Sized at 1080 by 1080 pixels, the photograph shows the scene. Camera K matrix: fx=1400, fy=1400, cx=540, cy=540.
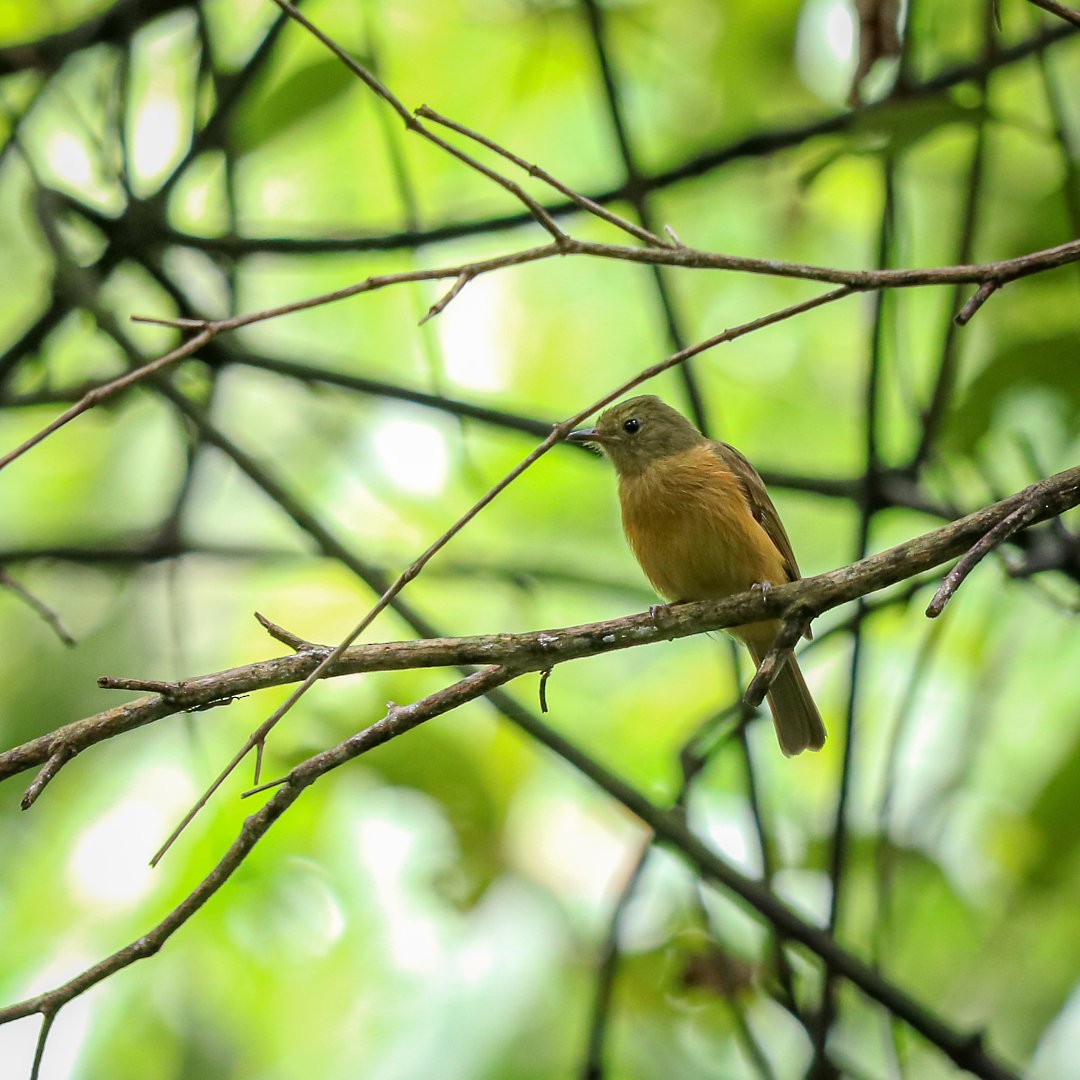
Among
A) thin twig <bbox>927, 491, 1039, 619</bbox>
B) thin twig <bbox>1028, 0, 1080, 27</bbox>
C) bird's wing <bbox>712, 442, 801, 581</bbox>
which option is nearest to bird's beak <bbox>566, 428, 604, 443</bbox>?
bird's wing <bbox>712, 442, 801, 581</bbox>

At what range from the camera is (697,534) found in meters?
4.76

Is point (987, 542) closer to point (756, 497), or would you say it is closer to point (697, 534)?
point (697, 534)

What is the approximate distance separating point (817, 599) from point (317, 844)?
128 inches

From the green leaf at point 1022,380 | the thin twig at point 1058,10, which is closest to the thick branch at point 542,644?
the thin twig at point 1058,10

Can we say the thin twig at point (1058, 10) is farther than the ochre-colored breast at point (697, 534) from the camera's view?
No

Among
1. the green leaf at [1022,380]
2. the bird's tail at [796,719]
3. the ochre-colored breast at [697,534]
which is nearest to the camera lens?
the green leaf at [1022,380]

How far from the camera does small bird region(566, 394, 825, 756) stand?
188 inches

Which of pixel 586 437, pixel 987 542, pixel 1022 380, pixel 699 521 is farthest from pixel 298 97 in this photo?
pixel 987 542

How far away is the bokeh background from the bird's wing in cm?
14

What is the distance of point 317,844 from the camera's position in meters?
5.53

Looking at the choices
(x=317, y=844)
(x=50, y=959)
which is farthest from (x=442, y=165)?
(x=50, y=959)

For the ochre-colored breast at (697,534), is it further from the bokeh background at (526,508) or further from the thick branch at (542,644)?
the thick branch at (542,644)

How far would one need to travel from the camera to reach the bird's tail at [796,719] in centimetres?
520

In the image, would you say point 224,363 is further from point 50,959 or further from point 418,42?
point 50,959
